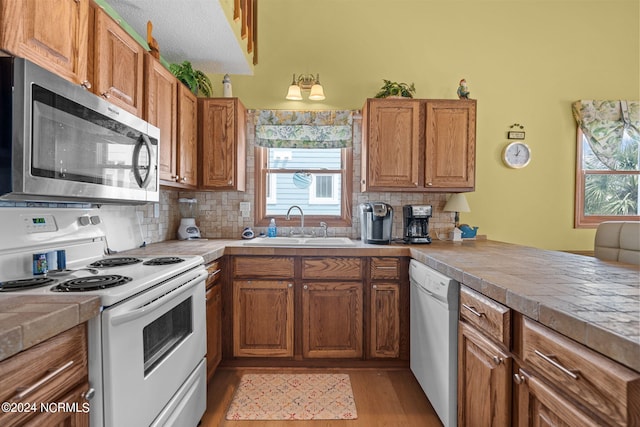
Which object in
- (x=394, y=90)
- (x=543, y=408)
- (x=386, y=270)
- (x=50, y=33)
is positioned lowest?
(x=543, y=408)

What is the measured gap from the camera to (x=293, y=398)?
205cm

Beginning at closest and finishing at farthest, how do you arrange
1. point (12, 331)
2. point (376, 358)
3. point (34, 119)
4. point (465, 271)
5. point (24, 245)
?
point (12, 331) → point (34, 119) → point (24, 245) → point (465, 271) → point (376, 358)

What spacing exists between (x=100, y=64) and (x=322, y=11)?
7.28 feet

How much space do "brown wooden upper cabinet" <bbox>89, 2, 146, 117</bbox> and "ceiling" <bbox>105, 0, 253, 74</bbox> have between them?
1.23ft

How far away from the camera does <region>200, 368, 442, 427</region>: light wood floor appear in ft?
5.99

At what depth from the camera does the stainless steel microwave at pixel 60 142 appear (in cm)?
97

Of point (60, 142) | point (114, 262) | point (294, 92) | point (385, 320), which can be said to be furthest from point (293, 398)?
point (294, 92)

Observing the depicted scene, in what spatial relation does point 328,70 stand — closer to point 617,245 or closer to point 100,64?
point 100,64

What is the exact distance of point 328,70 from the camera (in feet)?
10.1

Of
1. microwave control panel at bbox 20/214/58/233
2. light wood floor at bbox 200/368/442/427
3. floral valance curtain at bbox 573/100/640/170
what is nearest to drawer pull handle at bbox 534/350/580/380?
light wood floor at bbox 200/368/442/427

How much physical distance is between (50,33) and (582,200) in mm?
3956

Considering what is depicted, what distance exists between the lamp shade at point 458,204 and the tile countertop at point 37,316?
267 centimetres

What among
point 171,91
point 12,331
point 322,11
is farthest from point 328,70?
point 12,331

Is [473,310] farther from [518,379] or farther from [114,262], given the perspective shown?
[114,262]
